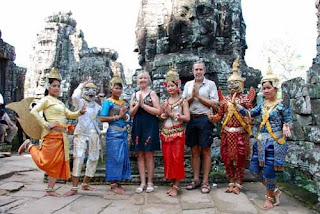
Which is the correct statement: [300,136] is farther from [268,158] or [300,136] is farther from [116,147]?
[116,147]

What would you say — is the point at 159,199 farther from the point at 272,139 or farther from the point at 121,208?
the point at 272,139

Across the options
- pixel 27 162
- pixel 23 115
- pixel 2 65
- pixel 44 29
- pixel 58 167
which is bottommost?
pixel 27 162

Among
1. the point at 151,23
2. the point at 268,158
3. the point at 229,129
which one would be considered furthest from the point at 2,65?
the point at 268,158

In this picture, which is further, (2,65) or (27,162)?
(2,65)

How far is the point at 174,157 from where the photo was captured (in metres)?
3.94

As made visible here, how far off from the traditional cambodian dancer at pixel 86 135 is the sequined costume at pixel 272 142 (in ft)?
6.91

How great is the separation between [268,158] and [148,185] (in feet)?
5.21

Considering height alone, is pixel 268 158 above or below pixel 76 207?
above

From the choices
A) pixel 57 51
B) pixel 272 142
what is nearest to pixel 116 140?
pixel 272 142

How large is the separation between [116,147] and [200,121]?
1166mm

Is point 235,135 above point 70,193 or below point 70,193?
above

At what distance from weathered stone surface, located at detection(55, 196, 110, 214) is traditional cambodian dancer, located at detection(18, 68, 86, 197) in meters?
0.40

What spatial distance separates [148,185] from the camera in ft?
13.4

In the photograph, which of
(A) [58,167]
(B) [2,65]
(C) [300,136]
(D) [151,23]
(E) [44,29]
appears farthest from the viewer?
(E) [44,29]
